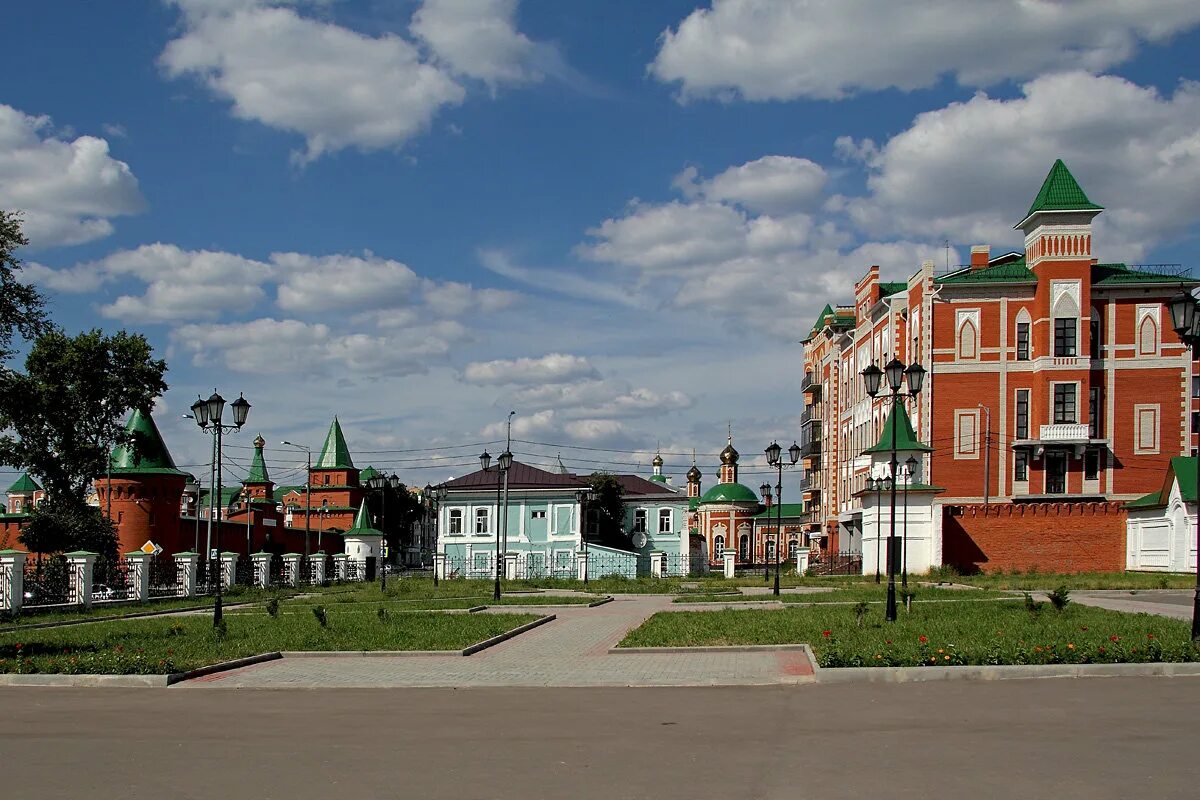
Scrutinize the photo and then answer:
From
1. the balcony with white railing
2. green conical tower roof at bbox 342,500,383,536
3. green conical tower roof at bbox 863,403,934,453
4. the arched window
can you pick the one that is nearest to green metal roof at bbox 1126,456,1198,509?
the balcony with white railing

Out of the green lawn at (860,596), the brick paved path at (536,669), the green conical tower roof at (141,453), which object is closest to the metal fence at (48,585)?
the brick paved path at (536,669)

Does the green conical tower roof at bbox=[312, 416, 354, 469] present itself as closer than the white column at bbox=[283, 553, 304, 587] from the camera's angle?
No

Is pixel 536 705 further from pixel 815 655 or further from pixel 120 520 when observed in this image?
pixel 120 520

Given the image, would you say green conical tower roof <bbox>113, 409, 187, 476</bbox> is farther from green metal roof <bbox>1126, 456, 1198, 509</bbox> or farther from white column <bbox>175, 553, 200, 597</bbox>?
green metal roof <bbox>1126, 456, 1198, 509</bbox>

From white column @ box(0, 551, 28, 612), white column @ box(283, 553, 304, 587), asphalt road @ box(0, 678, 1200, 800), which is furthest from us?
white column @ box(283, 553, 304, 587)

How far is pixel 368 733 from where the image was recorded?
1027 centimetres

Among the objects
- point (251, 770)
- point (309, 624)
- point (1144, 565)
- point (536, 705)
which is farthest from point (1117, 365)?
point (251, 770)

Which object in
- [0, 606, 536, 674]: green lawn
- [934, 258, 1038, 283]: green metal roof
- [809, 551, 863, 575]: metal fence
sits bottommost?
A: [809, 551, 863, 575]: metal fence

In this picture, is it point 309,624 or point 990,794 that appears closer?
point 990,794

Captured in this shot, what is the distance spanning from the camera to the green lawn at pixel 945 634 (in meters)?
13.5

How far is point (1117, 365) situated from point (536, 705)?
47902mm

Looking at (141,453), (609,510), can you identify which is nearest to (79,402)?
(141,453)

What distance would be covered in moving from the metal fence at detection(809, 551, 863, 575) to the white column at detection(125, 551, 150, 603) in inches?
1293

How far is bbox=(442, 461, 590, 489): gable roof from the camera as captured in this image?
6694 centimetres
